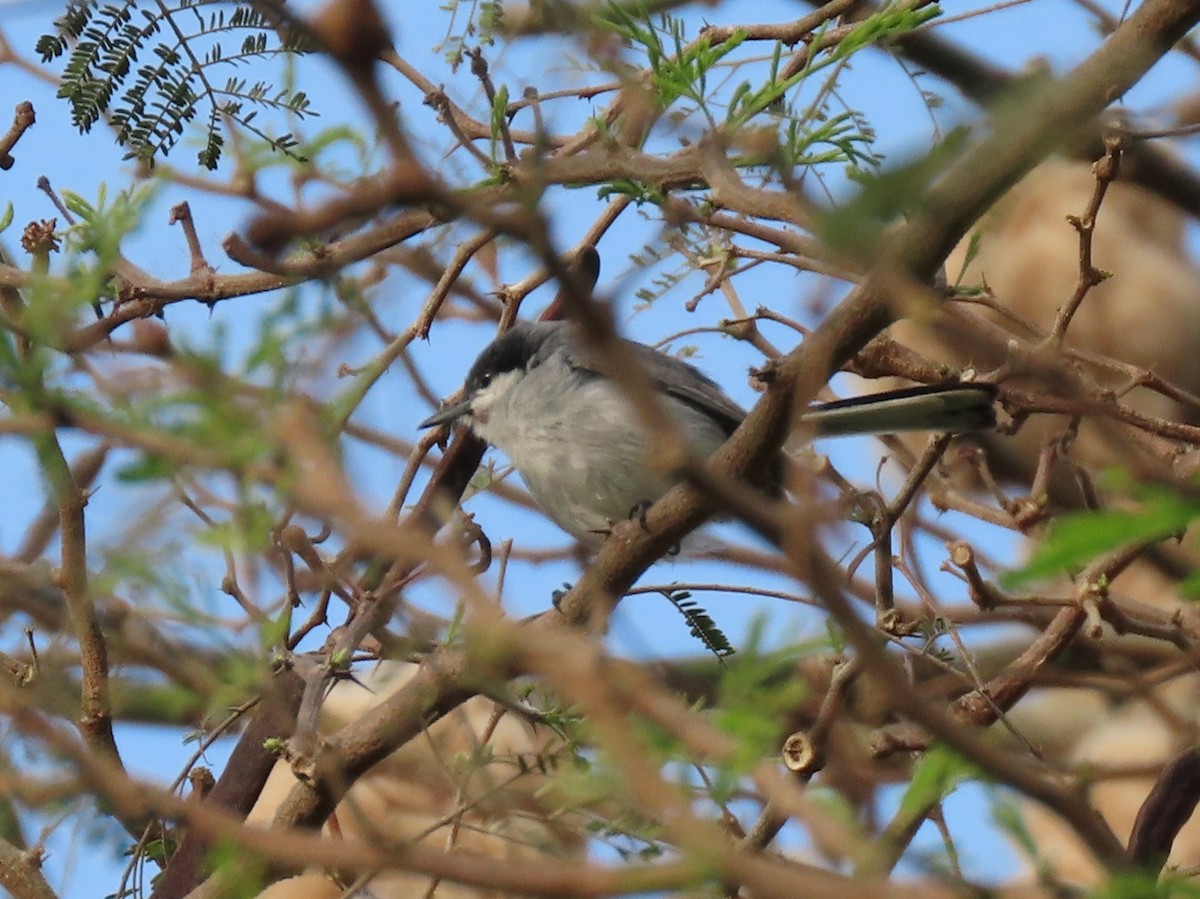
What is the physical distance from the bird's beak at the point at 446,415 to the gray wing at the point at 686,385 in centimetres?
35

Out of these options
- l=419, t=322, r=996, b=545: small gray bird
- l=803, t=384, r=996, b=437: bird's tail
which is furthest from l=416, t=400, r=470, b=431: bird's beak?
l=803, t=384, r=996, b=437: bird's tail

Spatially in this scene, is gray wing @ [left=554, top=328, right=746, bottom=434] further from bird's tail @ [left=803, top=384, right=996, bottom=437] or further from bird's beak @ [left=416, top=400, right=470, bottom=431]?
bird's tail @ [left=803, top=384, right=996, bottom=437]

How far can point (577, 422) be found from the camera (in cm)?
415

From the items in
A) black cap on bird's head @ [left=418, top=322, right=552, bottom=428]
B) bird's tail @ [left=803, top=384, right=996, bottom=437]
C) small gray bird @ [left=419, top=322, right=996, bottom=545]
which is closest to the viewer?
bird's tail @ [left=803, top=384, right=996, bottom=437]

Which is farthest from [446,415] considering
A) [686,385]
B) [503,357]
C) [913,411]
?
[913,411]

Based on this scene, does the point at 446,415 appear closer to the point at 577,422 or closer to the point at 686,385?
the point at 577,422

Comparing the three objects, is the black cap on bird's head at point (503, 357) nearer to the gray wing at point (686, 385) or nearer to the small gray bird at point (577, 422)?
the small gray bird at point (577, 422)

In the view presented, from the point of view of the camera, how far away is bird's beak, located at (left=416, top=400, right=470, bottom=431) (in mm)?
4113

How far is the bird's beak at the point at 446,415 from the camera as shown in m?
4.11

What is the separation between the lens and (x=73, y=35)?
119 inches

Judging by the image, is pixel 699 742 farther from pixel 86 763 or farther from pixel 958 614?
pixel 958 614

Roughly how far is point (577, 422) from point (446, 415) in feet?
1.24

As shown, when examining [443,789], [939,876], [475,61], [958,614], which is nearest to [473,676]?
[939,876]

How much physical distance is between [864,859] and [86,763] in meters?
0.64
